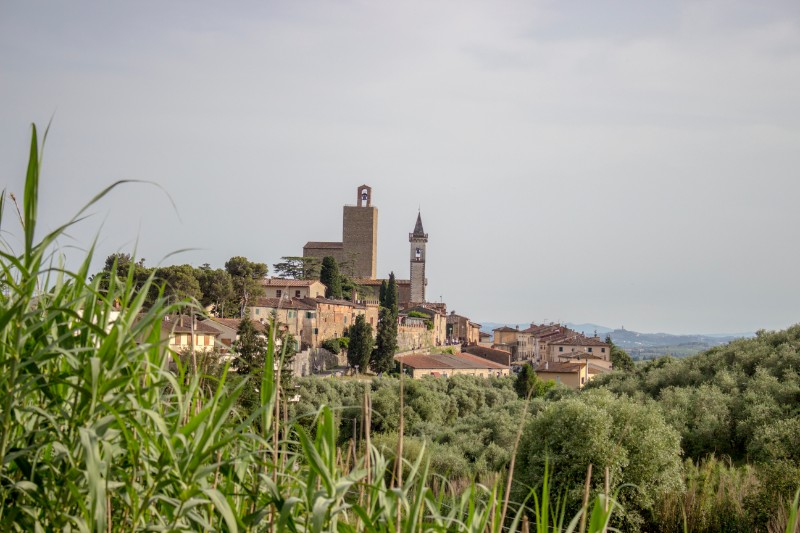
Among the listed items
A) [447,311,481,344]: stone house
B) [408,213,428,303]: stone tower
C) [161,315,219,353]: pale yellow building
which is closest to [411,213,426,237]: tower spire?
[408,213,428,303]: stone tower

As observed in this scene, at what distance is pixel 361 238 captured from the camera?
120 meters

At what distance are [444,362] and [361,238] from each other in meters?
60.2

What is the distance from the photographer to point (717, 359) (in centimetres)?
2395

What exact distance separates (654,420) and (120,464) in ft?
41.9

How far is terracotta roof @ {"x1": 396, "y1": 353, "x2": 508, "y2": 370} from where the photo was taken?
190 ft

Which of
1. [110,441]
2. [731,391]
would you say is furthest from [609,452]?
[110,441]

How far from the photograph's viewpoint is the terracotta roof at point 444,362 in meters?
58.1

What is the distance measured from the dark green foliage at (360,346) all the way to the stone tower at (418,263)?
61.9 m

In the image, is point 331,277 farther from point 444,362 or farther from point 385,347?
point 385,347

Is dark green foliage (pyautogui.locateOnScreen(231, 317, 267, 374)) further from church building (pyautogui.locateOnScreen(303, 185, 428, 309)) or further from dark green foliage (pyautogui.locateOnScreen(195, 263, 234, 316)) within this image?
church building (pyautogui.locateOnScreen(303, 185, 428, 309))

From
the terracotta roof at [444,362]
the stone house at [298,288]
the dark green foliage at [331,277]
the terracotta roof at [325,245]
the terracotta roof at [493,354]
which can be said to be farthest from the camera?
the terracotta roof at [325,245]

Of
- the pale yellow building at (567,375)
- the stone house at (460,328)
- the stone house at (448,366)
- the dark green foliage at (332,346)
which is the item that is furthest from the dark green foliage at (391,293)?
the pale yellow building at (567,375)

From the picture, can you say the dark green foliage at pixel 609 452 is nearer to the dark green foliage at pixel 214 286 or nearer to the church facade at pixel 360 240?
Result: the dark green foliage at pixel 214 286

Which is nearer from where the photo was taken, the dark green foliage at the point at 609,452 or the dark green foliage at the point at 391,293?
the dark green foliage at the point at 609,452
